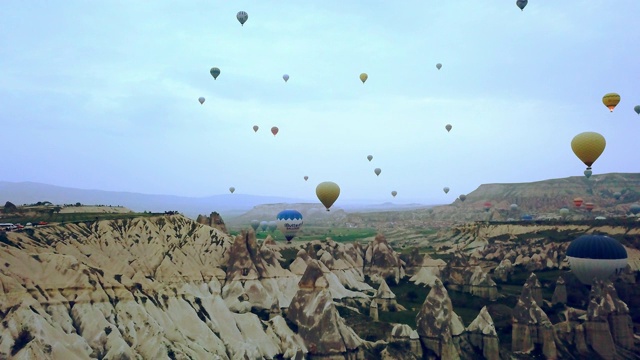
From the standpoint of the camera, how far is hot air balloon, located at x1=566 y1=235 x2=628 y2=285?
86.8 m

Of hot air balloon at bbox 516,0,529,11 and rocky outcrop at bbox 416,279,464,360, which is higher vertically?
hot air balloon at bbox 516,0,529,11

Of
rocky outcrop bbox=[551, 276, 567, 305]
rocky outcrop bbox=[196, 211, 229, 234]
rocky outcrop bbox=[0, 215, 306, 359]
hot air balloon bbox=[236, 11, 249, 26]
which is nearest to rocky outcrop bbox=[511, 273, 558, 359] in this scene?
rocky outcrop bbox=[551, 276, 567, 305]

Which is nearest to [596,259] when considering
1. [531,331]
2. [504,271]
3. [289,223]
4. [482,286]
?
[482,286]

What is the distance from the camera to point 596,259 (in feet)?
289

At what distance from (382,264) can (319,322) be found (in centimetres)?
4203

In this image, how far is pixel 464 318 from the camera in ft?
262

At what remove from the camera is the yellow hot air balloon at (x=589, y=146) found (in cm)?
8269

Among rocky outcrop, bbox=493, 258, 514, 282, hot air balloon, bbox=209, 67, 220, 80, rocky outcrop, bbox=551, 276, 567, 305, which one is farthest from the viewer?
rocky outcrop, bbox=493, 258, 514, 282

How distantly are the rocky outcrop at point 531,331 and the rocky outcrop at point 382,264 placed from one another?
34.1 m

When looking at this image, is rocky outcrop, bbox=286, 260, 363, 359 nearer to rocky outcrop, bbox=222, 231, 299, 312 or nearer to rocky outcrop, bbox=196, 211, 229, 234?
rocky outcrop, bbox=222, 231, 299, 312

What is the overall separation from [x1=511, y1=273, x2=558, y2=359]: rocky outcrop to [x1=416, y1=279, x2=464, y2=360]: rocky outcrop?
609 cm

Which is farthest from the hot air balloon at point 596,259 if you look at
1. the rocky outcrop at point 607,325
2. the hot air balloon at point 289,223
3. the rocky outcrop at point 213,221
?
the hot air balloon at point 289,223

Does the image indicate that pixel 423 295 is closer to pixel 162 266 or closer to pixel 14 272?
pixel 162 266

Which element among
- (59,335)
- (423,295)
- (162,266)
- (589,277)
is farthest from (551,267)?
(59,335)
